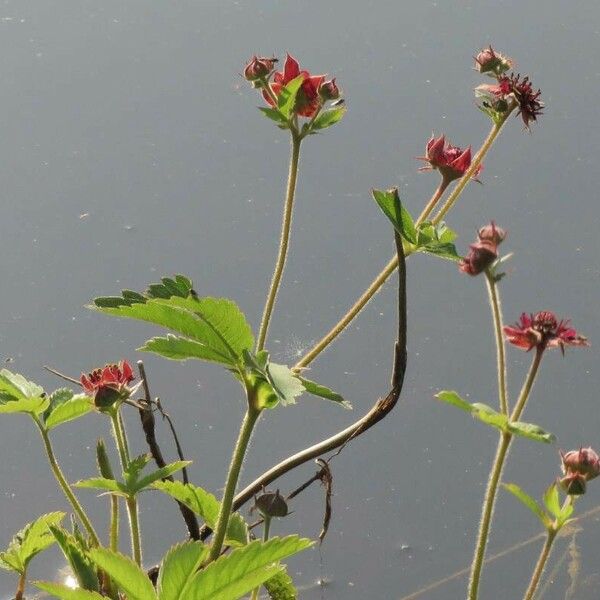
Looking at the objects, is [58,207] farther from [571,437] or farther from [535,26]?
[535,26]

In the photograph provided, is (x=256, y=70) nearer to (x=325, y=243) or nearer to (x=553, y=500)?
(x=553, y=500)

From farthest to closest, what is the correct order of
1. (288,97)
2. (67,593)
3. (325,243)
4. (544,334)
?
1. (325,243)
2. (288,97)
3. (544,334)
4. (67,593)

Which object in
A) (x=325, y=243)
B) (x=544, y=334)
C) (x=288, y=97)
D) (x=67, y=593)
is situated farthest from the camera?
(x=325, y=243)

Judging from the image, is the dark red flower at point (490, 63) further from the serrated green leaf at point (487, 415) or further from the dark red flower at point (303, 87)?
the serrated green leaf at point (487, 415)

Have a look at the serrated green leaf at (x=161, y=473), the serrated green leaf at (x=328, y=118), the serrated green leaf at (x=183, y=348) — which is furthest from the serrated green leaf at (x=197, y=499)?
the serrated green leaf at (x=328, y=118)

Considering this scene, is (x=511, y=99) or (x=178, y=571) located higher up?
(x=511, y=99)

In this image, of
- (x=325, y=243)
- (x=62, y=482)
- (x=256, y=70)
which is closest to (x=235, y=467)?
(x=62, y=482)
